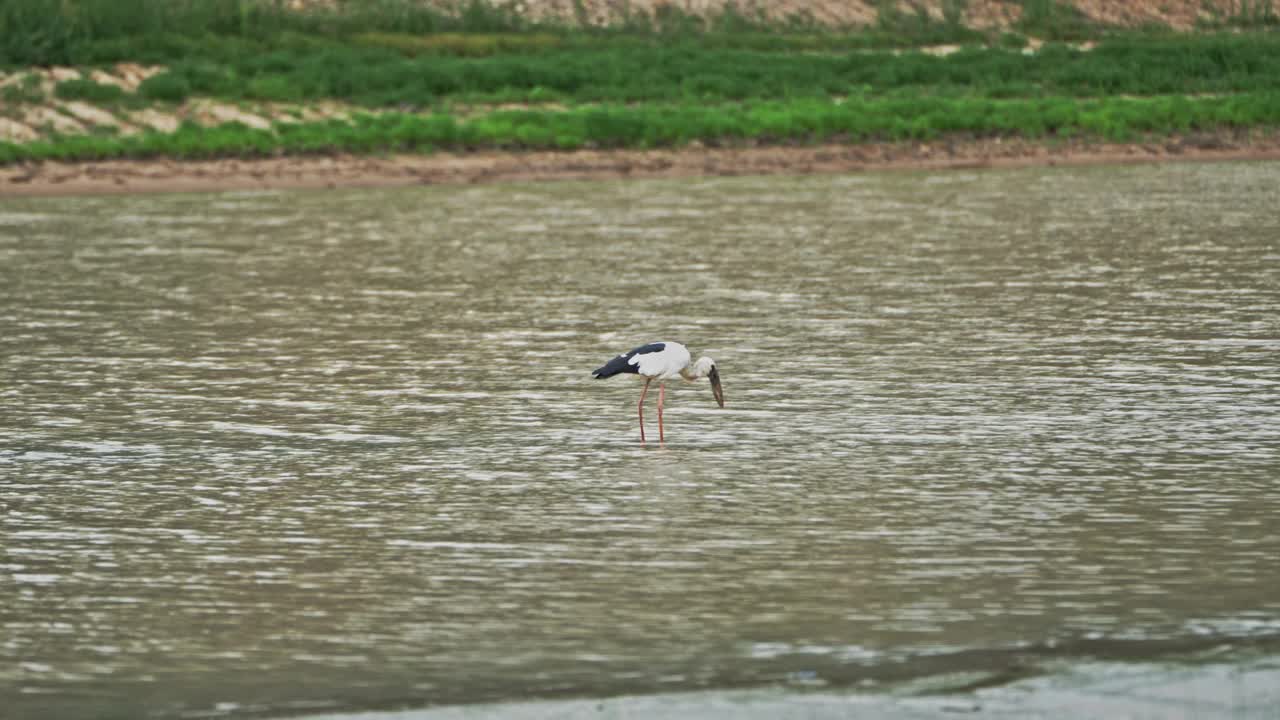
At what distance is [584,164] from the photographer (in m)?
34.1

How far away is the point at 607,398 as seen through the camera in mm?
14734

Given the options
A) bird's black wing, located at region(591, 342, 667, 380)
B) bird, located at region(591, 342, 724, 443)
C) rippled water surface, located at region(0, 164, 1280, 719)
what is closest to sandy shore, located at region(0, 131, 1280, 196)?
rippled water surface, located at region(0, 164, 1280, 719)

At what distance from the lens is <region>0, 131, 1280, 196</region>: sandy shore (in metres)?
32.6

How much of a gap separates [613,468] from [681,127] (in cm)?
2376

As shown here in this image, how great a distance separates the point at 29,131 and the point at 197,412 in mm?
22145

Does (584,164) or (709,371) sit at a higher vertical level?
(709,371)

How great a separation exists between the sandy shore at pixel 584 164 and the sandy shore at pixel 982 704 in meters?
25.4

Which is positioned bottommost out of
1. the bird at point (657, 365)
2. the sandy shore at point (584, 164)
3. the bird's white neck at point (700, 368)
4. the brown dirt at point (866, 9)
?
the sandy shore at point (584, 164)

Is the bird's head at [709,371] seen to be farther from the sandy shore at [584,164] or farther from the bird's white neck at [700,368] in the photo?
the sandy shore at [584,164]

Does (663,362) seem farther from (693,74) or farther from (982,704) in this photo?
(693,74)

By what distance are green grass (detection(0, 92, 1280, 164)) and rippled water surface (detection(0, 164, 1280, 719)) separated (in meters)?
10.3

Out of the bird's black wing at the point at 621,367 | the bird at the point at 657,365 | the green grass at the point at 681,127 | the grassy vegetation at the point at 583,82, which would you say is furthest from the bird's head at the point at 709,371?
the grassy vegetation at the point at 583,82

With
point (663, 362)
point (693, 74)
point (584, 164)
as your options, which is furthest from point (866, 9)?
point (663, 362)

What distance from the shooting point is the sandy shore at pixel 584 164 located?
107 ft
